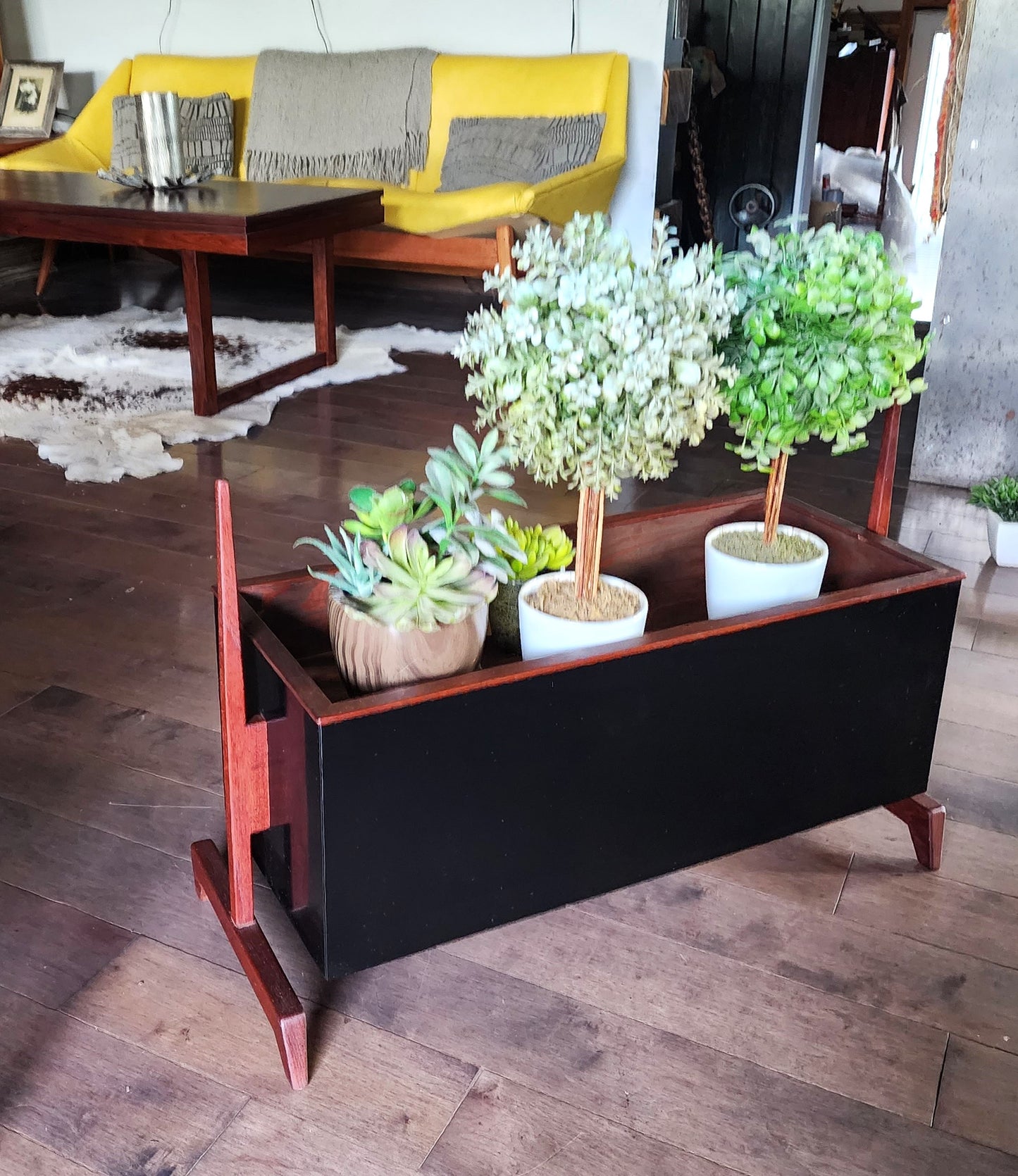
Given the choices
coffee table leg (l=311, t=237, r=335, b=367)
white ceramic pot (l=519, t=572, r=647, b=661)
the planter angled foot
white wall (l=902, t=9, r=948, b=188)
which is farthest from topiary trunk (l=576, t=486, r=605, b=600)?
white wall (l=902, t=9, r=948, b=188)

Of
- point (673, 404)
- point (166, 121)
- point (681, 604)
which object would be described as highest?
point (166, 121)

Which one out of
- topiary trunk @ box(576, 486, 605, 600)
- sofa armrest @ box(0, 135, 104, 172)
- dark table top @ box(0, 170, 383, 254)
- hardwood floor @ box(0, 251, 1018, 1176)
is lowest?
hardwood floor @ box(0, 251, 1018, 1176)

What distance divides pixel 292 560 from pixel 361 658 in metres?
1.27

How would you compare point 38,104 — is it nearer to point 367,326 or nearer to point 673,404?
point 367,326

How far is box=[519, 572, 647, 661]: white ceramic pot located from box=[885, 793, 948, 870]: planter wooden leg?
0.50 metres

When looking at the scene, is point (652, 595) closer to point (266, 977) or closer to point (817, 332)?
point (817, 332)

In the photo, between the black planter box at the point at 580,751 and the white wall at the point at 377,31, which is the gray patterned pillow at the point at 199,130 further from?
the black planter box at the point at 580,751

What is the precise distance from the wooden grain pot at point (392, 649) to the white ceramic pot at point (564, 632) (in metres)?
0.08

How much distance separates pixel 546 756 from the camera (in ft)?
3.76

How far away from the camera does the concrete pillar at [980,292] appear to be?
8.54ft

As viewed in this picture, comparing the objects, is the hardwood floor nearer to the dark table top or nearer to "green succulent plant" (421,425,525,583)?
"green succulent plant" (421,425,525,583)

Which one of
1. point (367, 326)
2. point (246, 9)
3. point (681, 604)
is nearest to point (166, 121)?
point (367, 326)

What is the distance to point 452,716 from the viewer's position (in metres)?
1.07

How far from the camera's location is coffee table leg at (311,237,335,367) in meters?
3.62
